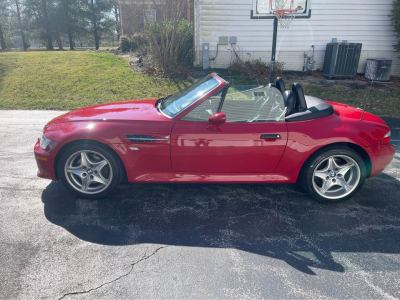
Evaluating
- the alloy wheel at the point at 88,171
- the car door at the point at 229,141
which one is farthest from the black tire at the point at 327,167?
the alloy wheel at the point at 88,171

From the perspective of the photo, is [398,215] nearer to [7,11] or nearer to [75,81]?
[75,81]

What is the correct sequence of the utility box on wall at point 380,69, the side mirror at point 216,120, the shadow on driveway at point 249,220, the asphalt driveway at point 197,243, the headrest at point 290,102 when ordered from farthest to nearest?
the utility box on wall at point 380,69, the headrest at point 290,102, the side mirror at point 216,120, the shadow on driveway at point 249,220, the asphalt driveway at point 197,243

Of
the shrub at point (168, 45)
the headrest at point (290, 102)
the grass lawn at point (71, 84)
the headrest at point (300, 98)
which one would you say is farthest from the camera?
the shrub at point (168, 45)

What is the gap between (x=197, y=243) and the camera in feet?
9.57

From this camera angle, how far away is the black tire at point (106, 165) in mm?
3463

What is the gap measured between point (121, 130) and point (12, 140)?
3.75 meters

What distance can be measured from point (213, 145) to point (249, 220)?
0.92 metres

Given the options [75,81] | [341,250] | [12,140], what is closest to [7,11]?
[75,81]

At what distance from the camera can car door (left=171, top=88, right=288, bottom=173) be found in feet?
11.2

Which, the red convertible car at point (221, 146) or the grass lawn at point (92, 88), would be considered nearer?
the red convertible car at point (221, 146)

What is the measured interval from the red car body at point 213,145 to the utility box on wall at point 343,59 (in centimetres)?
835

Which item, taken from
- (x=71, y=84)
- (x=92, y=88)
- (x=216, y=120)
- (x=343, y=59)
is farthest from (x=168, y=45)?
(x=216, y=120)

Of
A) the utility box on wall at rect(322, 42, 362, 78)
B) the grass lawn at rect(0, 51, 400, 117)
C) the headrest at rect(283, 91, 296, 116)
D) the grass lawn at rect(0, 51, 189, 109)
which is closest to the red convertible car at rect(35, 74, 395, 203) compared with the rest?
the headrest at rect(283, 91, 296, 116)

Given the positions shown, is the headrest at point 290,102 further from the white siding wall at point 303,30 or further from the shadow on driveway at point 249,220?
the white siding wall at point 303,30
